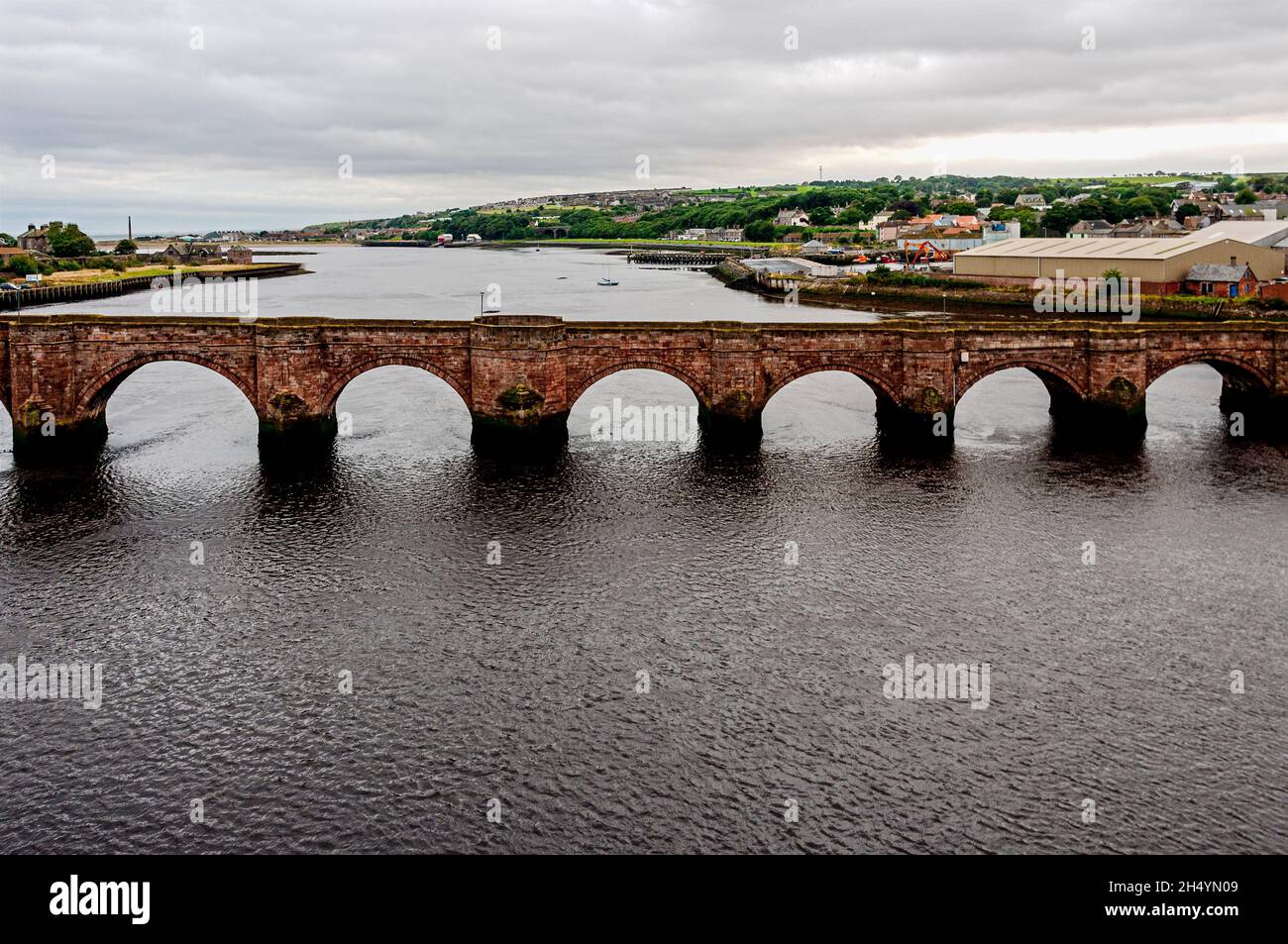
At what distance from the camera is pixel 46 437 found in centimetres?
4747

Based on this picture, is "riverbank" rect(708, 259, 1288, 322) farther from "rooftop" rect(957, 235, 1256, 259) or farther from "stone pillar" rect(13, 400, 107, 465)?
"stone pillar" rect(13, 400, 107, 465)

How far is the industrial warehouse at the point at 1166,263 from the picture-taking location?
9700cm

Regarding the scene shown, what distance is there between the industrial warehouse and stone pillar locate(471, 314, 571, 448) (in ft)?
236

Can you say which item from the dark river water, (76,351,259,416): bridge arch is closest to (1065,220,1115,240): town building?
the dark river water

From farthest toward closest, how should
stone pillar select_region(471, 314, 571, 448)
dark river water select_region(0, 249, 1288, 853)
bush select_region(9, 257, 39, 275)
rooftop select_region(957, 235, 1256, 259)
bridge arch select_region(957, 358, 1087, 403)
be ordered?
bush select_region(9, 257, 39, 275) < rooftop select_region(957, 235, 1256, 259) < bridge arch select_region(957, 358, 1087, 403) < stone pillar select_region(471, 314, 571, 448) < dark river water select_region(0, 249, 1288, 853)

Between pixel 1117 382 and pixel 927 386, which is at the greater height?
pixel 927 386

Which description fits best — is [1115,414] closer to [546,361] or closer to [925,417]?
[925,417]

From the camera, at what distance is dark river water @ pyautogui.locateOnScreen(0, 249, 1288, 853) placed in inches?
820

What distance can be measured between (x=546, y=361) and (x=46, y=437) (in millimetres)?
22639

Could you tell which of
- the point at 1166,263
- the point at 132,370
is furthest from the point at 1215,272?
the point at 132,370

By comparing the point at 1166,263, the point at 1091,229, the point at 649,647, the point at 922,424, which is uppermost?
the point at 1091,229

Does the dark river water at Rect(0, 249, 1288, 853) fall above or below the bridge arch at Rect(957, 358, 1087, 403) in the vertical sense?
below

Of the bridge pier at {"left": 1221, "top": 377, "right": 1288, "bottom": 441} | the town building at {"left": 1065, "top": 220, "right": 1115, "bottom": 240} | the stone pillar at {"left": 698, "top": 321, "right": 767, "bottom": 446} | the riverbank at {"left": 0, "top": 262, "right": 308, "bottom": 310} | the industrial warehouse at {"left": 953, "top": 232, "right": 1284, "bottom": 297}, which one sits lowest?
the bridge pier at {"left": 1221, "top": 377, "right": 1288, "bottom": 441}

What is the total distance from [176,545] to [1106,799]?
29.0 m
